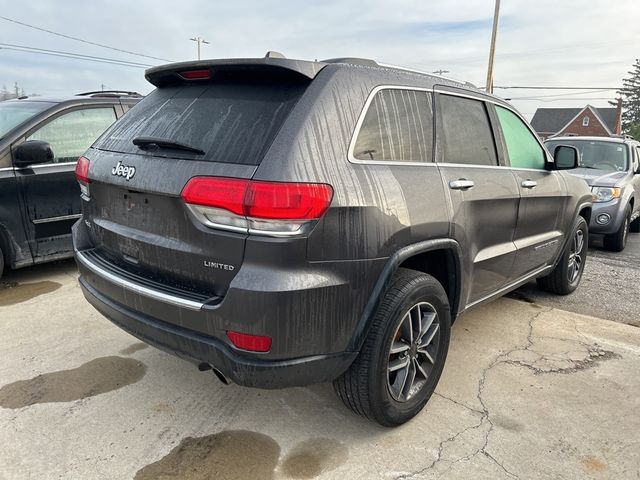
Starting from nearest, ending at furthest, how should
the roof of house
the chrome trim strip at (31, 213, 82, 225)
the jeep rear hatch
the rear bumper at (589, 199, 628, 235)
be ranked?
the jeep rear hatch < the chrome trim strip at (31, 213, 82, 225) < the rear bumper at (589, 199, 628, 235) < the roof of house

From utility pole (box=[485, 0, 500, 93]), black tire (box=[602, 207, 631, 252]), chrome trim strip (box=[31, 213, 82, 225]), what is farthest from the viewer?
utility pole (box=[485, 0, 500, 93])

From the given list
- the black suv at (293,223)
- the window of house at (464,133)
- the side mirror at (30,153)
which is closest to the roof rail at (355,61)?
the black suv at (293,223)

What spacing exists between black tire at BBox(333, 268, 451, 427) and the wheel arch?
88 mm

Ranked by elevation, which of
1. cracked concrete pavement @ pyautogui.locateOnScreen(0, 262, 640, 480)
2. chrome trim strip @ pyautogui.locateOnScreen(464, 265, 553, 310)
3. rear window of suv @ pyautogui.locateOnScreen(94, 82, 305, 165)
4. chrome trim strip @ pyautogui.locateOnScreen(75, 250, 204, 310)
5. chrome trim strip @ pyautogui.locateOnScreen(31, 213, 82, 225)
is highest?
rear window of suv @ pyautogui.locateOnScreen(94, 82, 305, 165)

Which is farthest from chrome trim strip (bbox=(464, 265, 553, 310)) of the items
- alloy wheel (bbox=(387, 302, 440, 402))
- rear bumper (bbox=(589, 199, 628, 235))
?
rear bumper (bbox=(589, 199, 628, 235))

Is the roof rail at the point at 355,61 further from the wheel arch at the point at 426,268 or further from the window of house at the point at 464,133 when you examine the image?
the wheel arch at the point at 426,268

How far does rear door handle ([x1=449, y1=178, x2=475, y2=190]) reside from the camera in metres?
2.76

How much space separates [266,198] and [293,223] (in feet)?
0.48

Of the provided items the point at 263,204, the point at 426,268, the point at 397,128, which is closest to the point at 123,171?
the point at 263,204

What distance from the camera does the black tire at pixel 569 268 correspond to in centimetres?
467

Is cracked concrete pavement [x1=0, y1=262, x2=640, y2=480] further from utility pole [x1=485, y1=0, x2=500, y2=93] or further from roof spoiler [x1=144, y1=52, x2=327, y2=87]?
utility pole [x1=485, y1=0, x2=500, y2=93]

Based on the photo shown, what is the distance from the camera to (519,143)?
149 inches

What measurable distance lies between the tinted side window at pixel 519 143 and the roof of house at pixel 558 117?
59.1 meters

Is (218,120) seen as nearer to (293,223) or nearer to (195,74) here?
(195,74)
